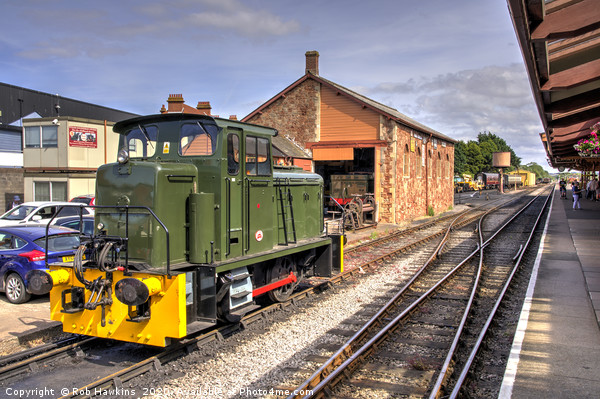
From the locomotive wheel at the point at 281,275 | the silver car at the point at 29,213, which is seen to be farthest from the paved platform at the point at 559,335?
the silver car at the point at 29,213

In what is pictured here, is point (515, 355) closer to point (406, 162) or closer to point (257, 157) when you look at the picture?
point (257, 157)

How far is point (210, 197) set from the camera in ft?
20.9

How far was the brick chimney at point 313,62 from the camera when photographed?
24766mm

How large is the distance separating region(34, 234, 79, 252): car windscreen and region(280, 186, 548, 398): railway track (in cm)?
610

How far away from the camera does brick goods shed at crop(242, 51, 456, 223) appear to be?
22828 mm

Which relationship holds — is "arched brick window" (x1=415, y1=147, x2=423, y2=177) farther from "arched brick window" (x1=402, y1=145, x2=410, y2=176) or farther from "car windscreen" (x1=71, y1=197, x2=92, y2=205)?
"car windscreen" (x1=71, y1=197, x2=92, y2=205)

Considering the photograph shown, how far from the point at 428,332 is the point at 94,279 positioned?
504 cm

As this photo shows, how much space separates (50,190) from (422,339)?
17603 millimetres

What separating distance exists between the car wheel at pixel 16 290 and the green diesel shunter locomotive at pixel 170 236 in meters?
2.75

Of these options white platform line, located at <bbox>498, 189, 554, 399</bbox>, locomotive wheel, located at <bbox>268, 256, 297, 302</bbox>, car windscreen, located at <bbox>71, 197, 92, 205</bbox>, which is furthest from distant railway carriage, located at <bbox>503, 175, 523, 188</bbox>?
locomotive wheel, located at <bbox>268, 256, 297, 302</bbox>

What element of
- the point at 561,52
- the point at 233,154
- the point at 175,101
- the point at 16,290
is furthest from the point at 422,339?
the point at 175,101

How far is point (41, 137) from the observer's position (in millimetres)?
19594

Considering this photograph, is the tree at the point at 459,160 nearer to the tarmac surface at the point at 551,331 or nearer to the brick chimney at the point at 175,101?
the brick chimney at the point at 175,101

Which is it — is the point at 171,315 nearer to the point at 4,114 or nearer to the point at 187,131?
the point at 187,131
